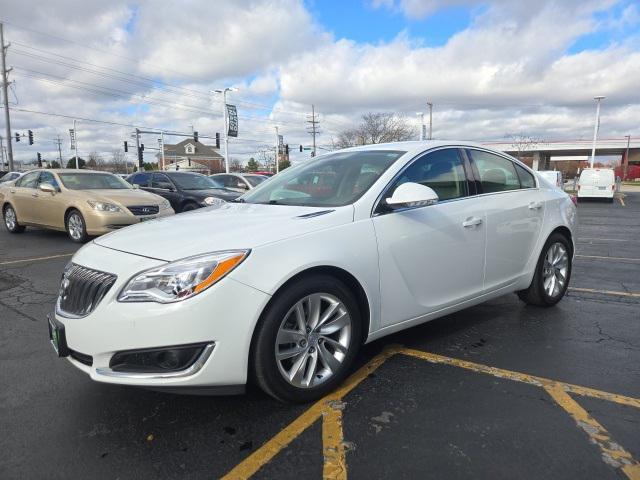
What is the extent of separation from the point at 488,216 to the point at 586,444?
1921 millimetres

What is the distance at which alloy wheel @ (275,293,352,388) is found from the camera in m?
2.68

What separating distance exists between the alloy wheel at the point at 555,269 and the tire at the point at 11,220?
10.8 m

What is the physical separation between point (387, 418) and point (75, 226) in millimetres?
8204

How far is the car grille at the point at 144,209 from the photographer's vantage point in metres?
8.88

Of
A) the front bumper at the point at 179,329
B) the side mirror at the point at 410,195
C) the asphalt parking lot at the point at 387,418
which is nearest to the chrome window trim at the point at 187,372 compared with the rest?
the front bumper at the point at 179,329

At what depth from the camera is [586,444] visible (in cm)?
239

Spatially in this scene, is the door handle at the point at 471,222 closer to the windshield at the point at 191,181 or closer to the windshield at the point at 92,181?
the windshield at the point at 92,181

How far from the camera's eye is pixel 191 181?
A: 12695 mm

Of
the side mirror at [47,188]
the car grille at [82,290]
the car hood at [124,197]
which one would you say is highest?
the side mirror at [47,188]

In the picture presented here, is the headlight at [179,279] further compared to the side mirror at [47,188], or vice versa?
the side mirror at [47,188]

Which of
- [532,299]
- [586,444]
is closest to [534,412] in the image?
[586,444]

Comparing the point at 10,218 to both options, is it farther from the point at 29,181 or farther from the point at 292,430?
the point at 292,430

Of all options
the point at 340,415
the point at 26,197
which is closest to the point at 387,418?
the point at 340,415

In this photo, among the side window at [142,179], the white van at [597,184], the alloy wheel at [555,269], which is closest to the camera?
the alloy wheel at [555,269]
